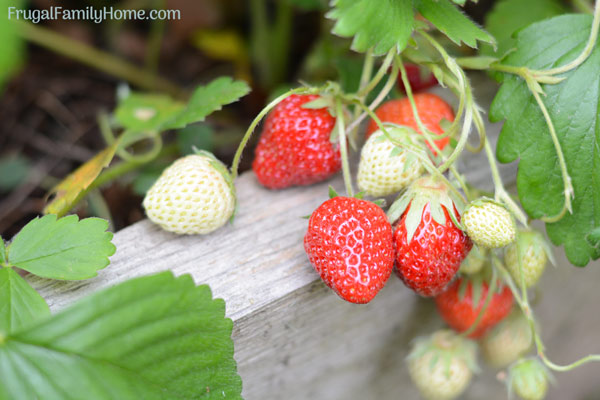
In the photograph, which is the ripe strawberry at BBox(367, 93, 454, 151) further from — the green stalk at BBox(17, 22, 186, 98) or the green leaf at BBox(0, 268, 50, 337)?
the green stalk at BBox(17, 22, 186, 98)

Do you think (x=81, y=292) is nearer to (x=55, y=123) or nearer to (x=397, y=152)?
(x=397, y=152)

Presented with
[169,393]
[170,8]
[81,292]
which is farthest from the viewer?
[170,8]

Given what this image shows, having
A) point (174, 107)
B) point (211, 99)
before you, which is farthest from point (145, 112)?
point (211, 99)

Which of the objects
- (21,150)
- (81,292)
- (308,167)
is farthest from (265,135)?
(21,150)

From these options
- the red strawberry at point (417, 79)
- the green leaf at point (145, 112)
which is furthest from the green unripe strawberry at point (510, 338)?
the green leaf at point (145, 112)

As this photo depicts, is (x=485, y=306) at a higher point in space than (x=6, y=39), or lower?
lower

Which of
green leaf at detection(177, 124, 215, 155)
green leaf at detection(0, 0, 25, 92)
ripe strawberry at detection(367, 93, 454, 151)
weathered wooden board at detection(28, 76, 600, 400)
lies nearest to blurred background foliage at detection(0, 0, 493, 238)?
green leaf at detection(177, 124, 215, 155)

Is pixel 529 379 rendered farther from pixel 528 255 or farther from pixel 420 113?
pixel 420 113
